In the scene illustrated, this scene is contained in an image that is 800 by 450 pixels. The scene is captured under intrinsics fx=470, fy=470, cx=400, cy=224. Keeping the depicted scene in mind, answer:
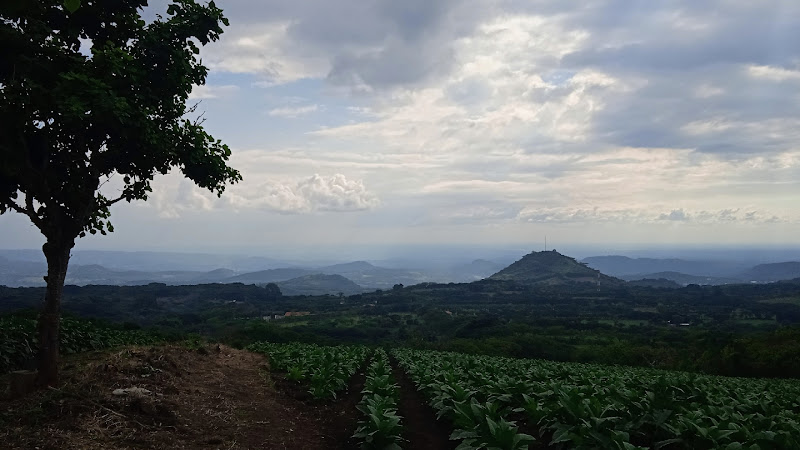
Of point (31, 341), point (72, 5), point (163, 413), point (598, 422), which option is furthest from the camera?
point (31, 341)

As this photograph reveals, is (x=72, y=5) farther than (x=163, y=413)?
No

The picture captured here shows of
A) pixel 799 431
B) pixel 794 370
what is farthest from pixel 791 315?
pixel 799 431

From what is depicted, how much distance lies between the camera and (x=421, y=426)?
36.0 feet

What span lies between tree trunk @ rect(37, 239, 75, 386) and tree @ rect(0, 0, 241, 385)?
0.07ft

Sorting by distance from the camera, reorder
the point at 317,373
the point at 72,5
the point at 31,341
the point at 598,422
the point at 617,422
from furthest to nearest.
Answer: the point at 317,373 → the point at 31,341 → the point at 617,422 → the point at 598,422 → the point at 72,5

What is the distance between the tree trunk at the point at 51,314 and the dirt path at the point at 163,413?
0.52 m

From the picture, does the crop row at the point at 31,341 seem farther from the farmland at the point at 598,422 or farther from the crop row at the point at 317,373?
the farmland at the point at 598,422

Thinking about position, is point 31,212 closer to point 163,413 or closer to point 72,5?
point 163,413

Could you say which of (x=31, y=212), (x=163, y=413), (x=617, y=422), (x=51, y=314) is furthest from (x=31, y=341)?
(x=617, y=422)

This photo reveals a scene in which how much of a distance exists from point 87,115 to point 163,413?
245 inches

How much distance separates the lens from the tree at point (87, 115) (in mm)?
9414

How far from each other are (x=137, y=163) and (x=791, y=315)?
179 meters

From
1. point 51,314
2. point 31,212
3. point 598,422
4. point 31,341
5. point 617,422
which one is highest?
point 31,212

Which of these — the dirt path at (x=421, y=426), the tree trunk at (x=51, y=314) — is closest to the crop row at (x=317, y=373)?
the dirt path at (x=421, y=426)
